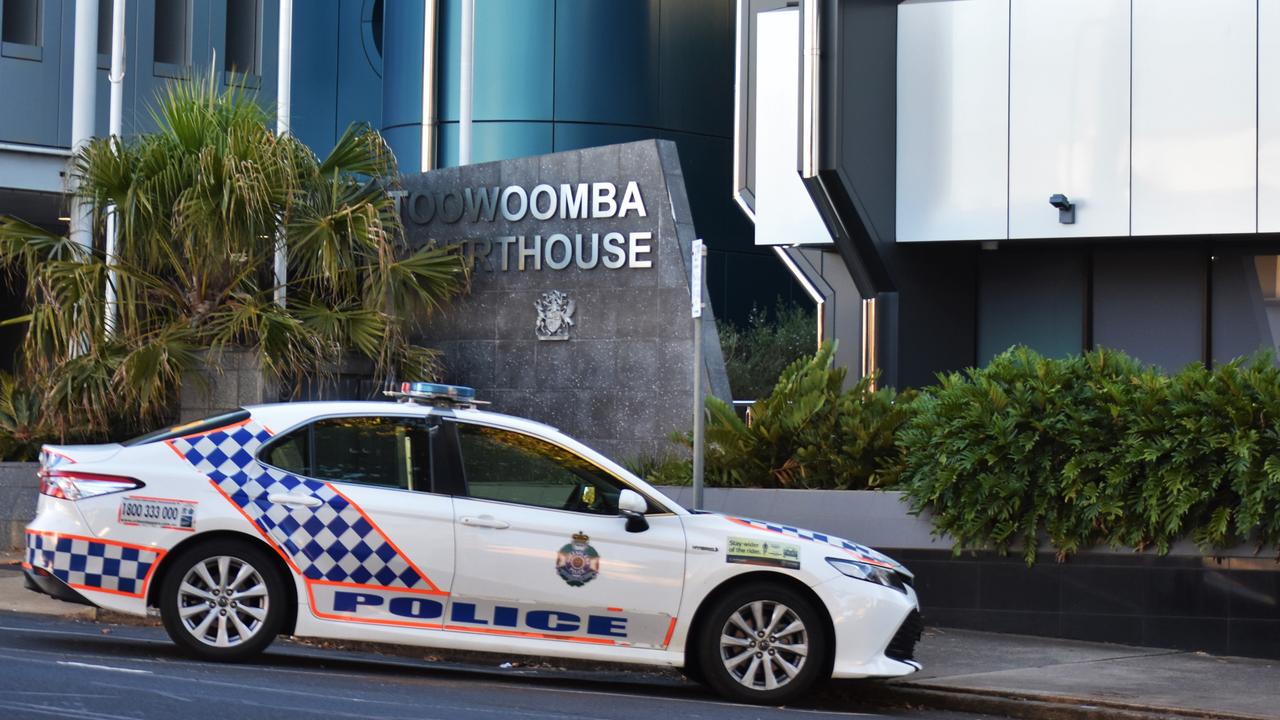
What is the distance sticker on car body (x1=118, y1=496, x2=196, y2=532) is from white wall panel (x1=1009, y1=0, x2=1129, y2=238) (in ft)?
33.4

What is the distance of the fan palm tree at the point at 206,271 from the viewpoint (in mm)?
15469


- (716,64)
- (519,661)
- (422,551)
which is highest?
(716,64)

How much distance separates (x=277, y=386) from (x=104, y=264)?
205 cm

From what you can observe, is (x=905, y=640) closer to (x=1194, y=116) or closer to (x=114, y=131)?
(x=1194, y=116)

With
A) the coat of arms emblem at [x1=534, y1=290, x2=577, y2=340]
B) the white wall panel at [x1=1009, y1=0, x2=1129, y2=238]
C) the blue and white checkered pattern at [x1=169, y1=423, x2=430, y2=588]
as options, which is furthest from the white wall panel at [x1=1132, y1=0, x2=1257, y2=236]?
the blue and white checkered pattern at [x1=169, y1=423, x2=430, y2=588]

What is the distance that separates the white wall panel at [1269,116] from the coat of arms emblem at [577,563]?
919 centimetres

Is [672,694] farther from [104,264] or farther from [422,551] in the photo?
[104,264]

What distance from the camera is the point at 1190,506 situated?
11.8 metres

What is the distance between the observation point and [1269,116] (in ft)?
51.7

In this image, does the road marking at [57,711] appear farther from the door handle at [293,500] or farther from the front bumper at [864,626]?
the front bumper at [864,626]

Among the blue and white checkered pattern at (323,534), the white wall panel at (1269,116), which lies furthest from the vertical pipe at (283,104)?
the white wall panel at (1269,116)

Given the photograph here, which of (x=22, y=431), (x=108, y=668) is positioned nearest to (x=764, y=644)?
(x=108, y=668)

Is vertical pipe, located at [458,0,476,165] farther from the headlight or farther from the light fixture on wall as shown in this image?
the headlight

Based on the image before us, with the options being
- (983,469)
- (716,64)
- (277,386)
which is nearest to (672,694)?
(983,469)
